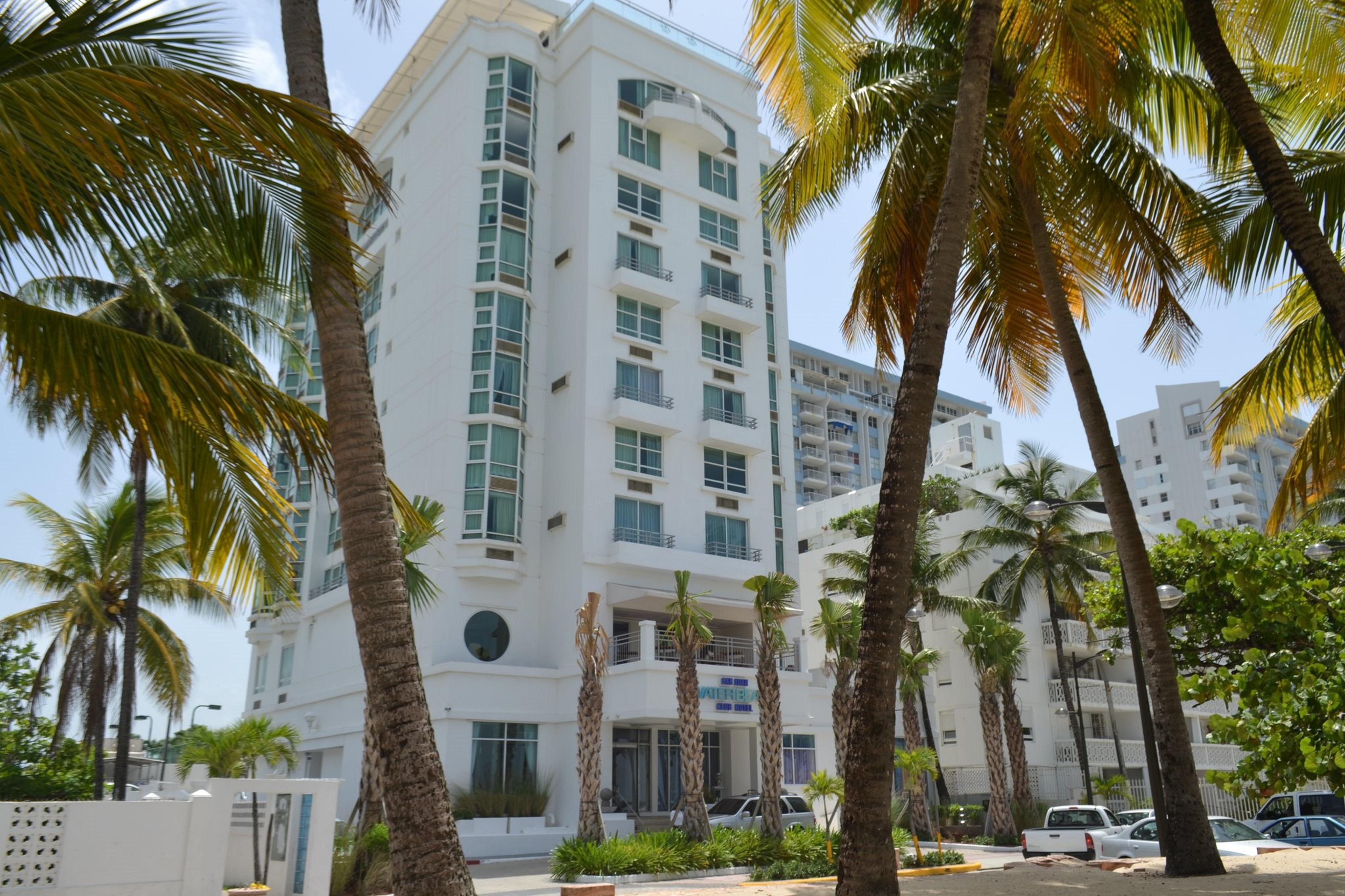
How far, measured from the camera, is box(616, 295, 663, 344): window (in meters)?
38.2

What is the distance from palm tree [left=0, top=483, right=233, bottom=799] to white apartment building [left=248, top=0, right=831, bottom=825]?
568 cm

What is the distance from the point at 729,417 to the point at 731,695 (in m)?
11.6

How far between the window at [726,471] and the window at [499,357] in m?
7.15

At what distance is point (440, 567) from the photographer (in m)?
Answer: 34.3

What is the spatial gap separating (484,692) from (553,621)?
3.89m

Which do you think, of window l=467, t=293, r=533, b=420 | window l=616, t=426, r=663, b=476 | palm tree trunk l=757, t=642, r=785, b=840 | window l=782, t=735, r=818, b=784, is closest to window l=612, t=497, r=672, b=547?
window l=616, t=426, r=663, b=476

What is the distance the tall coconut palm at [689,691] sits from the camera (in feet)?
84.5

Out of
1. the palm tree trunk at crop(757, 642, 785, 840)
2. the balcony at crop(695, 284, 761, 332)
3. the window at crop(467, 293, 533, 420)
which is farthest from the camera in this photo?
the balcony at crop(695, 284, 761, 332)

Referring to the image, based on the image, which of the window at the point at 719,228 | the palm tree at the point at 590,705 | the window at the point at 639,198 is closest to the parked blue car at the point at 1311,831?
the palm tree at the point at 590,705

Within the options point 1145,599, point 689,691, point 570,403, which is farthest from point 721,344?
point 1145,599

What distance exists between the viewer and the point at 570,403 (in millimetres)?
37000

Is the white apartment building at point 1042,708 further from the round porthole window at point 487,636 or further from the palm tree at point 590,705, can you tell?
the palm tree at point 590,705

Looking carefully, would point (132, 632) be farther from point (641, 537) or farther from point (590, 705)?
point (641, 537)

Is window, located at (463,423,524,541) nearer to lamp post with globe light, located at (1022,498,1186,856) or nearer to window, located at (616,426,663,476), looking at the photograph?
window, located at (616,426,663,476)
